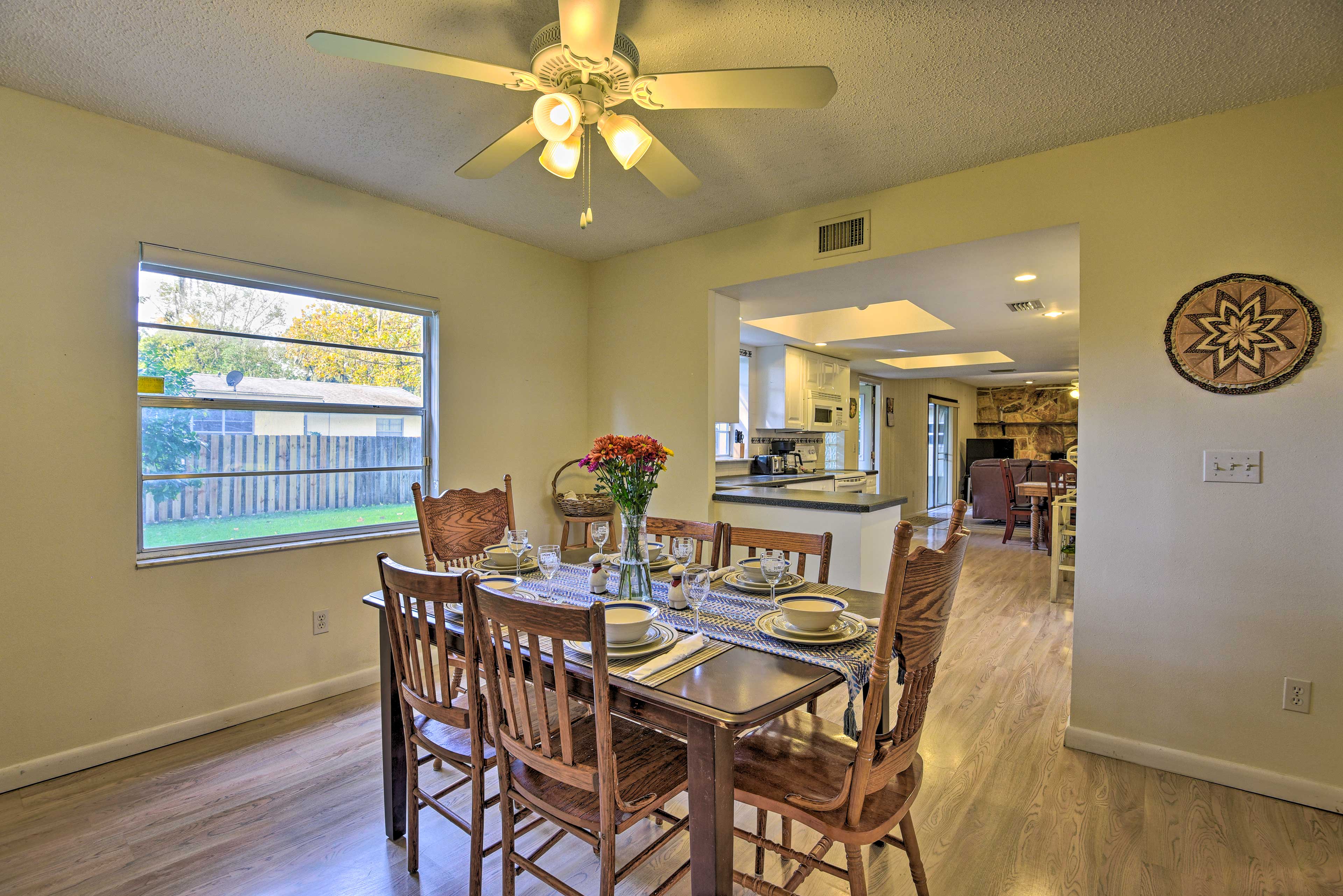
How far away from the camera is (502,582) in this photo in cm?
196

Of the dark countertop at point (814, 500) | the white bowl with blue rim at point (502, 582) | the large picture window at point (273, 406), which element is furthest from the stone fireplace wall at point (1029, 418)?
the white bowl with blue rim at point (502, 582)

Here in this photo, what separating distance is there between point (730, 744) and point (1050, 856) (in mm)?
1307

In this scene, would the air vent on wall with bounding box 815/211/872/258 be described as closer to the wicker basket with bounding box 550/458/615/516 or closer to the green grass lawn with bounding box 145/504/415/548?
the wicker basket with bounding box 550/458/615/516

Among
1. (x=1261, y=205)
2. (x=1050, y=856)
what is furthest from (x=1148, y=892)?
(x=1261, y=205)

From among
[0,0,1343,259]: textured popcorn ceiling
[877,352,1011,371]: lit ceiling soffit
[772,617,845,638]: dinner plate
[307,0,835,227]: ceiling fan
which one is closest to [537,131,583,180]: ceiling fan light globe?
[307,0,835,227]: ceiling fan

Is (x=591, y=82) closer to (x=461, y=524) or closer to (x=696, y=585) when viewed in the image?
(x=696, y=585)

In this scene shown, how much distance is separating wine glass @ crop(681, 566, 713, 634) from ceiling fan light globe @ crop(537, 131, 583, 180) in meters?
1.17

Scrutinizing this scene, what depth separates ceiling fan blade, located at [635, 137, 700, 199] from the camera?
72.4 inches

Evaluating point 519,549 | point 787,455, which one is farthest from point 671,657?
point 787,455

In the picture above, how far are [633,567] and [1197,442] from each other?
2.11 m

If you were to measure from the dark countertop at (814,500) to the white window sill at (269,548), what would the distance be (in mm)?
1785

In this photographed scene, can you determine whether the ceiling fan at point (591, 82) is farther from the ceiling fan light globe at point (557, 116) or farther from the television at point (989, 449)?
the television at point (989, 449)

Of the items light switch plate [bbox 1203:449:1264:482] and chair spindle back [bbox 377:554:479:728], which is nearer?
chair spindle back [bbox 377:554:479:728]

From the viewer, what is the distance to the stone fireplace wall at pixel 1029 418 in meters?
10.7
